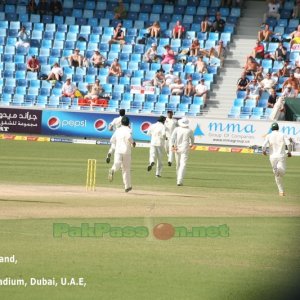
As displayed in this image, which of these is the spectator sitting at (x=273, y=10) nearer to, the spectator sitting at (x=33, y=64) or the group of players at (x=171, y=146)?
the spectator sitting at (x=33, y=64)

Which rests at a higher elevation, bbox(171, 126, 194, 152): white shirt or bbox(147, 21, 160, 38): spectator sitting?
bbox(147, 21, 160, 38): spectator sitting

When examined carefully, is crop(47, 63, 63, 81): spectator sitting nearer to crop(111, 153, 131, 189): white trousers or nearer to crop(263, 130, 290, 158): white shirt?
crop(263, 130, 290, 158): white shirt

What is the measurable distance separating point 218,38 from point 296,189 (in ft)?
56.7

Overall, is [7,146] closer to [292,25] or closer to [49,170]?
[49,170]

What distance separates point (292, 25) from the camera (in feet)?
147

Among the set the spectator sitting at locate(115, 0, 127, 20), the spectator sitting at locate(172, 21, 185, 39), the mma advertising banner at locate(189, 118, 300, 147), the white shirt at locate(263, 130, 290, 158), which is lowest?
the white shirt at locate(263, 130, 290, 158)

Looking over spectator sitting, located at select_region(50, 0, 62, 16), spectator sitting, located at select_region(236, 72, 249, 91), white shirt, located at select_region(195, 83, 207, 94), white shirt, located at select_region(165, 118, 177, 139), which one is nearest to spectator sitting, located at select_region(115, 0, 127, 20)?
spectator sitting, located at select_region(50, 0, 62, 16)

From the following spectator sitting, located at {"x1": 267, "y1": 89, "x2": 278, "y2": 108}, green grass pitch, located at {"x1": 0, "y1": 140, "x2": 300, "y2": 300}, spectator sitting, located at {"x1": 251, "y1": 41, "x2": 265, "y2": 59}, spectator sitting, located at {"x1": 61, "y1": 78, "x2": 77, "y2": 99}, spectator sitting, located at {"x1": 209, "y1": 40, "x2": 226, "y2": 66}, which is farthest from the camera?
spectator sitting, located at {"x1": 209, "y1": 40, "x2": 226, "y2": 66}

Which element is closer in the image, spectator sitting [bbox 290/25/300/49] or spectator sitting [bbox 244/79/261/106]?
spectator sitting [bbox 244/79/261/106]

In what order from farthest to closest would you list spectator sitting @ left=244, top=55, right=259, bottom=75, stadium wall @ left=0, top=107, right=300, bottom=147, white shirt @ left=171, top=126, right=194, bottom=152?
spectator sitting @ left=244, top=55, right=259, bottom=75 < stadium wall @ left=0, top=107, right=300, bottom=147 < white shirt @ left=171, top=126, right=194, bottom=152

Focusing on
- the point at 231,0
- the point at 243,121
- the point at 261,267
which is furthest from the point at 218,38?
the point at 261,267

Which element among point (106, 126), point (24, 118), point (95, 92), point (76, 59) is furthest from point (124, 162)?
point (76, 59)

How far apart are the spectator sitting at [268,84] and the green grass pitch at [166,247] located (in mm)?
12437

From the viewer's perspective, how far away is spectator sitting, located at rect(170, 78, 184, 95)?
1663 inches
